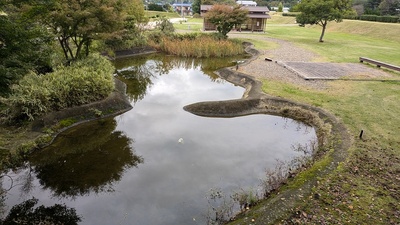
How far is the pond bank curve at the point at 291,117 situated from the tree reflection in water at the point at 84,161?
3615mm

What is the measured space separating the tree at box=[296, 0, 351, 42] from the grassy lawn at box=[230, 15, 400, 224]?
1466 centimetres

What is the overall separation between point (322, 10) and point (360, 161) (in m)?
24.6

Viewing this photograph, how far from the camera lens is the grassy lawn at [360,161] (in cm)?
538

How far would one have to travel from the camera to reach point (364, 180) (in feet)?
21.4

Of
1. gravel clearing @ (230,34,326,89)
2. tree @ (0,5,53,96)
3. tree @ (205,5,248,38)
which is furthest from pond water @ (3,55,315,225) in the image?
tree @ (205,5,248,38)

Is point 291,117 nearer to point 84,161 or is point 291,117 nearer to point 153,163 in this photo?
point 153,163

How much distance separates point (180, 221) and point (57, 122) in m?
6.26

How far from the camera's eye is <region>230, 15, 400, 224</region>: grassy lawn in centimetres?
538

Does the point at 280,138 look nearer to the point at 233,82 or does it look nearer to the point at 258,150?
the point at 258,150

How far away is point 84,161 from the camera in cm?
809

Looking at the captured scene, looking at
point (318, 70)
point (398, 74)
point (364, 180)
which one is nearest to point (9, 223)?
point (364, 180)

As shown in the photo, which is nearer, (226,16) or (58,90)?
(58,90)

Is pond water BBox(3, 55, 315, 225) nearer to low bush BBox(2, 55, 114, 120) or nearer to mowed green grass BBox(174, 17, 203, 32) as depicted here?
low bush BBox(2, 55, 114, 120)

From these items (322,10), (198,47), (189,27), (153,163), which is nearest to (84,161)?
(153,163)
